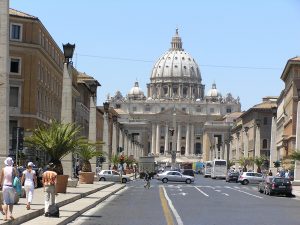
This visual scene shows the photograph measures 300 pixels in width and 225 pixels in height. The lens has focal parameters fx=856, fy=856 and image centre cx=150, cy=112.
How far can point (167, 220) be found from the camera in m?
24.9

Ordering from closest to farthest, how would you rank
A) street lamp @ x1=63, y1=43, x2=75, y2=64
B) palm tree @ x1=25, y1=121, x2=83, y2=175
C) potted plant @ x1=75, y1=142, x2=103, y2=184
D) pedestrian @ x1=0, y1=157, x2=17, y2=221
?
pedestrian @ x1=0, y1=157, x2=17, y2=221
street lamp @ x1=63, y1=43, x2=75, y2=64
palm tree @ x1=25, y1=121, x2=83, y2=175
potted plant @ x1=75, y1=142, x2=103, y2=184

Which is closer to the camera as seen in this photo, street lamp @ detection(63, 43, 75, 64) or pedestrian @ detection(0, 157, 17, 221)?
pedestrian @ detection(0, 157, 17, 221)

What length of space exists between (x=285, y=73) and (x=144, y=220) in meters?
111

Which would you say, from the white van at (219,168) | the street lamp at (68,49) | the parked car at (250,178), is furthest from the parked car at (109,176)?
the white van at (219,168)

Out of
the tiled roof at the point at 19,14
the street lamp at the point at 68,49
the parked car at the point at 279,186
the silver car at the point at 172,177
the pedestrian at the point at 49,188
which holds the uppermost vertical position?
the tiled roof at the point at 19,14

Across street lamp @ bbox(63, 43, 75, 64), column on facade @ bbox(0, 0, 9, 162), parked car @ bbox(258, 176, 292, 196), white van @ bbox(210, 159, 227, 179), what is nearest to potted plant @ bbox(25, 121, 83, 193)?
street lamp @ bbox(63, 43, 75, 64)

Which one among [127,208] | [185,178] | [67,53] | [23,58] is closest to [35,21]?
[23,58]

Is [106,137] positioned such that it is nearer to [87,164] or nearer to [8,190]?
[87,164]

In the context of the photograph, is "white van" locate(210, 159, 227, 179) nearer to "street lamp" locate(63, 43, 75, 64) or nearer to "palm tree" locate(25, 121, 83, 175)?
"palm tree" locate(25, 121, 83, 175)

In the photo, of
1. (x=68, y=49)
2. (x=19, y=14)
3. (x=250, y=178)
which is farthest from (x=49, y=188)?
(x=250, y=178)

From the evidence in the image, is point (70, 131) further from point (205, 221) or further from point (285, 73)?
point (285, 73)

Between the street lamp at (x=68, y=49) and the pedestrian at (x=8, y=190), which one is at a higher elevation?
the street lamp at (x=68, y=49)

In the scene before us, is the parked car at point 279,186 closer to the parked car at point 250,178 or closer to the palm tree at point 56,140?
the palm tree at point 56,140

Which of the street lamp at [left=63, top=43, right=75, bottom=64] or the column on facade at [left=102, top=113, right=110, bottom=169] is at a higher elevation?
the street lamp at [left=63, top=43, right=75, bottom=64]
